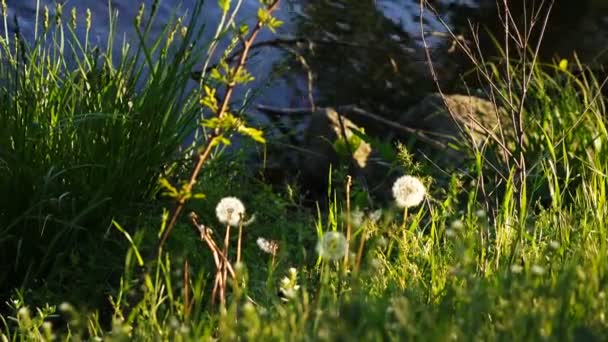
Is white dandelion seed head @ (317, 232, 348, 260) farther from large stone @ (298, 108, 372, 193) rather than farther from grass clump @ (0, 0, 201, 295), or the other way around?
large stone @ (298, 108, 372, 193)

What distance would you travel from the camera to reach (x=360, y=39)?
8.12 metres

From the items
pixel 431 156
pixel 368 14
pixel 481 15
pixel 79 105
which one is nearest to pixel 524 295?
pixel 79 105

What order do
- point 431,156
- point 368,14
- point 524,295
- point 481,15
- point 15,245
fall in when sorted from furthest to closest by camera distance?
1. point 481,15
2. point 368,14
3. point 431,156
4. point 15,245
5. point 524,295

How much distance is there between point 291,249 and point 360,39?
4256 millimetres

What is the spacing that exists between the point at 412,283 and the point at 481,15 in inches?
270

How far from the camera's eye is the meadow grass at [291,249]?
1.95 meters

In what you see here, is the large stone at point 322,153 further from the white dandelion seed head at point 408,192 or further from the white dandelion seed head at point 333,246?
the white dandelion seed head at point 333,246

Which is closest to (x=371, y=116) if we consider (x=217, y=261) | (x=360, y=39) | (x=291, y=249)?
(x=291, y=249)

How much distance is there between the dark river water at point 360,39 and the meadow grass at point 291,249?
7.73 feet

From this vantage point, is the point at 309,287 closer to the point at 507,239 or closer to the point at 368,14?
the point at 507,239

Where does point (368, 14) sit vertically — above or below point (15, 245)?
above

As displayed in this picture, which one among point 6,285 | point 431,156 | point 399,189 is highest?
point 399,189

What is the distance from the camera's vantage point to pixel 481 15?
30.3ft

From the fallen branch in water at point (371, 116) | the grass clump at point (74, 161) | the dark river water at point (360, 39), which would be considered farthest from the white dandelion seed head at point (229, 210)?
the dark river water at point (360, 39)
